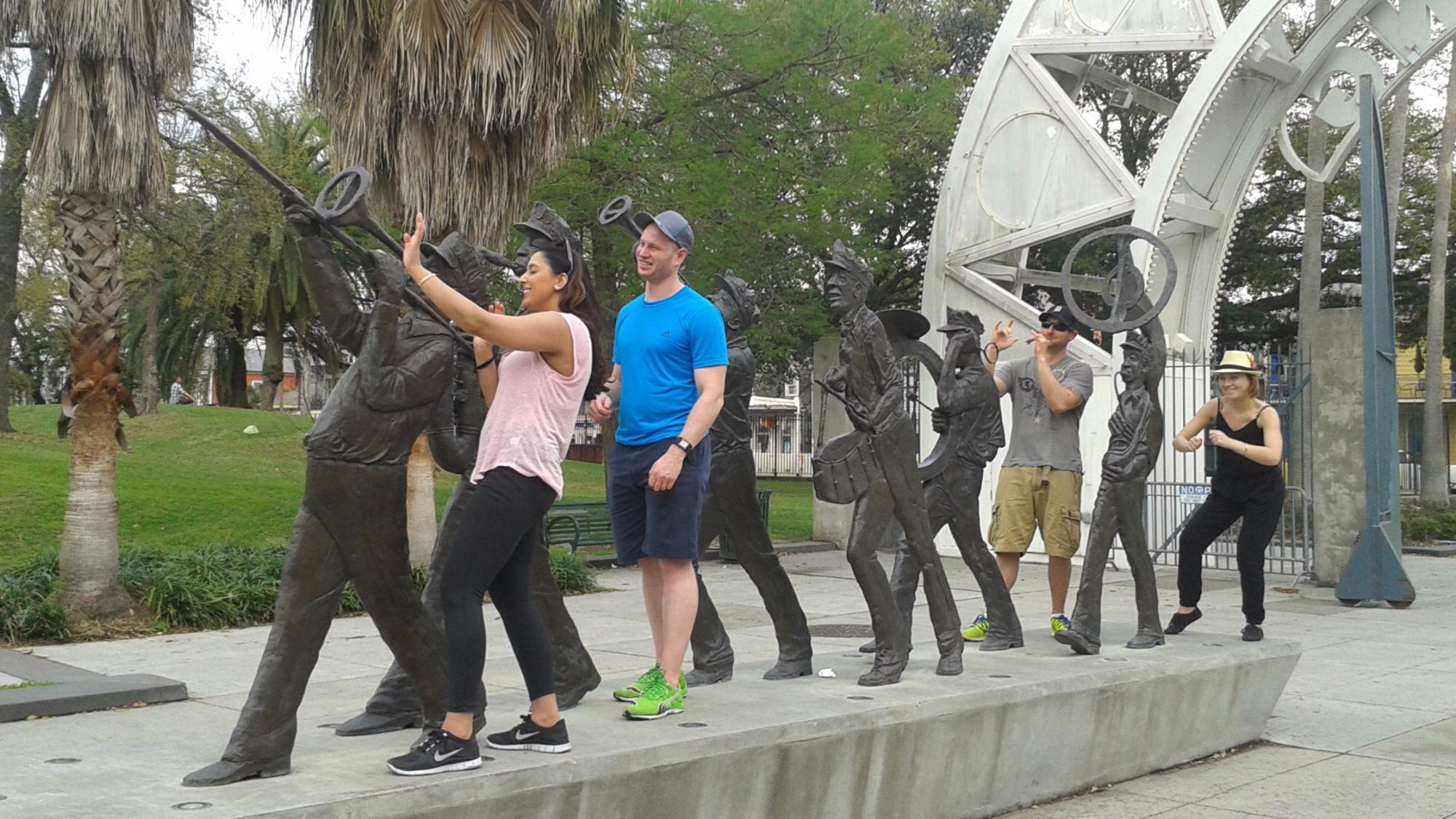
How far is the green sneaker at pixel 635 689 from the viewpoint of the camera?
Result: 5.21m

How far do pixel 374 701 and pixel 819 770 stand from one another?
1.60 meters

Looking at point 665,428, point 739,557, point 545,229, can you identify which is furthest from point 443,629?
point 739,557

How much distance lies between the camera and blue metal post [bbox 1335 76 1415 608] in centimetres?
1229

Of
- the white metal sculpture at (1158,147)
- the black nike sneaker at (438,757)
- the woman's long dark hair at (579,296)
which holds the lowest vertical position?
the black nike sneaker at (438,757)

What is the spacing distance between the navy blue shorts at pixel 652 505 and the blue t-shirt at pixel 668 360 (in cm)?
7

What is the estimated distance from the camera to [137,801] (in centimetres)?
395

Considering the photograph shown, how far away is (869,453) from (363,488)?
2.47m

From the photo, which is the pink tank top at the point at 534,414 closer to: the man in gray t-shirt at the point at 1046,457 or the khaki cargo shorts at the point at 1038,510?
the man in gray t-shirt at the point at 1046,457

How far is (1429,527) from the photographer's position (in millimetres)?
19922

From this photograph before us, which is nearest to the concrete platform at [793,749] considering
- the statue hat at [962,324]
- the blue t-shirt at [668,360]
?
the blue t-shirt at [668,360]

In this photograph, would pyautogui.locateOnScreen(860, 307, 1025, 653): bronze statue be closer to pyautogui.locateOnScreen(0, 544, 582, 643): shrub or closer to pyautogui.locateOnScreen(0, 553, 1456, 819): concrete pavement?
pyautogui.locateOnScreen(0, 553, 1456, 819): concrete pavement

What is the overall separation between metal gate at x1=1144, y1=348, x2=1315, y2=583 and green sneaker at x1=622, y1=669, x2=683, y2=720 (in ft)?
30.7

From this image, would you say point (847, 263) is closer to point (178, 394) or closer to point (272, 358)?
point (272, 358)

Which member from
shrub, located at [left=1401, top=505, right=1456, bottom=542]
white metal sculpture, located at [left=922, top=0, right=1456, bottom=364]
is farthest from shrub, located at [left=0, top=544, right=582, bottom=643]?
shrub, located at [left=1401, top=505, right=1456, bottom=542]
